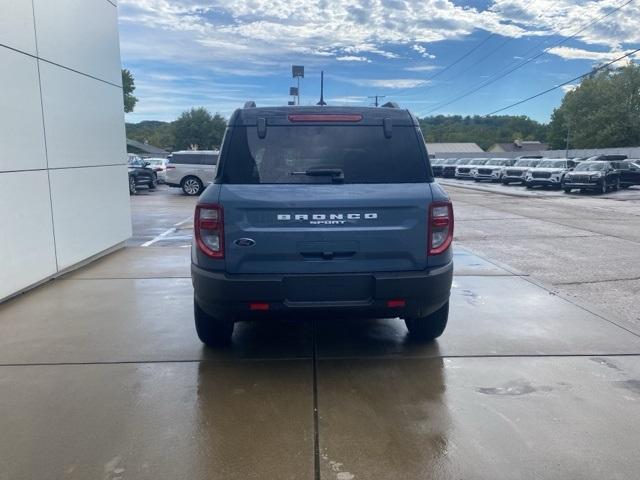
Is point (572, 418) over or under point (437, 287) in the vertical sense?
under

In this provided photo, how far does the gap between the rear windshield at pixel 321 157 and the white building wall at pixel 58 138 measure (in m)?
3.51

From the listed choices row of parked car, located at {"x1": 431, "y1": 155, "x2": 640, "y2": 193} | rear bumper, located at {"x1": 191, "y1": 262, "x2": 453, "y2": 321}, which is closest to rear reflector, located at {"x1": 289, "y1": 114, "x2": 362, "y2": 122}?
rear bumper, located at {"x1": 191, "y1": 262, "x2": 453, "y2": 321}

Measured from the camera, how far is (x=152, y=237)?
38.5ft

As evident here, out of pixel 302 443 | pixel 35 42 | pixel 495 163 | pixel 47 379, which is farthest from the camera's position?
pixel 495 163

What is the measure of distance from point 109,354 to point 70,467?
1.78 meters

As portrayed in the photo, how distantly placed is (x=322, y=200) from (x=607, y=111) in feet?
239

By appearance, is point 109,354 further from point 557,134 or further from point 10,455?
point 557,134

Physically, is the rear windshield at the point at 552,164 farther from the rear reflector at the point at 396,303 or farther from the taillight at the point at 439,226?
the rear reflector at the point at 396,303

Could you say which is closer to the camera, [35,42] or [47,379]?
[47,379]

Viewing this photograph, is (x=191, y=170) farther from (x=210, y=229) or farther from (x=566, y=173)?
(x=210, y=229)

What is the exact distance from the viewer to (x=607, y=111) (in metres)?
65.9

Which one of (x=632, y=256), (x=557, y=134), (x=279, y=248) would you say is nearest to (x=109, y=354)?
(x=279, y=248)

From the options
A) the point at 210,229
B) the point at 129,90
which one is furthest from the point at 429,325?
the point at 129,90

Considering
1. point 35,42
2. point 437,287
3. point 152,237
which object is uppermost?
point 35,42
